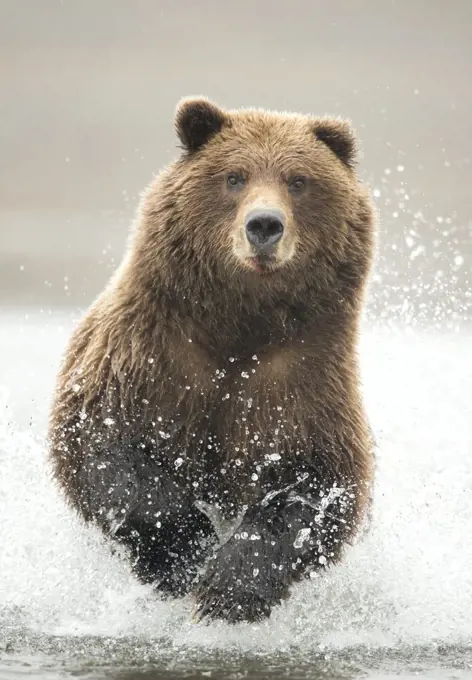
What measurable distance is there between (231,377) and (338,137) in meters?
1.46

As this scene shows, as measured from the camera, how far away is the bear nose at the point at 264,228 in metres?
6.82

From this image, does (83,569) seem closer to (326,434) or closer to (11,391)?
(326,434)

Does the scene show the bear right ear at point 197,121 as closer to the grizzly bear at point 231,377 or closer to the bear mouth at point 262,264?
the grizzly bear at point 231,377

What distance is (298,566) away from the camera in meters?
7.28

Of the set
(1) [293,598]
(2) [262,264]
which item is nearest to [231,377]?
(2) [262,264]

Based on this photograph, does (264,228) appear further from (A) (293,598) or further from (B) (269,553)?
(A) (293,598)

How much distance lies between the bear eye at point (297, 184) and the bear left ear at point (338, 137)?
451mm

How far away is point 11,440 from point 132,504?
2274 mm

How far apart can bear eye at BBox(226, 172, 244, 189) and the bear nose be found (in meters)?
0.40

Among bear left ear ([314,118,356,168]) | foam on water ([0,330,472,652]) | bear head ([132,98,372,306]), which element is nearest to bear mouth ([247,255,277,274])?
bear head ([132,98,372,306])

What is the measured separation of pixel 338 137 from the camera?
7.65m

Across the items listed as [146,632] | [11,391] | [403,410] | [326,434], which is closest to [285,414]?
[326,434]

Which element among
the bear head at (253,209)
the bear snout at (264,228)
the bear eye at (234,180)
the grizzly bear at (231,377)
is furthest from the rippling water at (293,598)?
the bear eye at (234,180)

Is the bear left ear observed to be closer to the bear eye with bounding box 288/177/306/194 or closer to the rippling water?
the bear eye with bounding box 288/177/306/194
